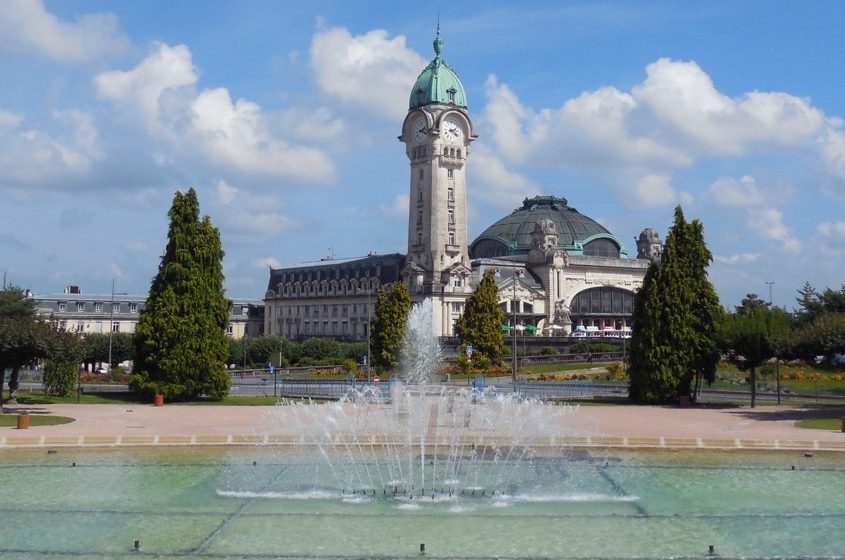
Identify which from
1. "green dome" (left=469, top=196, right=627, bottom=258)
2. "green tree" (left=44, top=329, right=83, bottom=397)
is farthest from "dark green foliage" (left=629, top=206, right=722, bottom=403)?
"green dome" (left=469, top=196, right=627, bottom=258)

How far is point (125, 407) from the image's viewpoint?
4306 cm

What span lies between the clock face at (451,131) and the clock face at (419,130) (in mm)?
2911

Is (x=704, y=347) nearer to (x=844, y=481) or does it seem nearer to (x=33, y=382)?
(x=844, y=481)

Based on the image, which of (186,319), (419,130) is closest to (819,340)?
(186,319)

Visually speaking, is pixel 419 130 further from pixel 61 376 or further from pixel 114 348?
pixel 61 376

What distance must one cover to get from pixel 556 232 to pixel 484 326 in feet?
186

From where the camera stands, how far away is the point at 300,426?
33.9 meters

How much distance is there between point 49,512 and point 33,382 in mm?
55005

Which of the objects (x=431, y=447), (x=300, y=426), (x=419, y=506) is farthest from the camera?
(x=300, y=426)

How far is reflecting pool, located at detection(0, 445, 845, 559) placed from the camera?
16578 millimetres

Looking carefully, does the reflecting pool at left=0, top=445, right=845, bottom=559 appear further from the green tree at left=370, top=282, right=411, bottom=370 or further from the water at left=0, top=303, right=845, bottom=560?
the green tree at left=370, top=282, right=411, bottom=370

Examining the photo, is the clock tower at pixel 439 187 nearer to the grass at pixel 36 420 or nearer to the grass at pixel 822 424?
the grass at pixel 822 424

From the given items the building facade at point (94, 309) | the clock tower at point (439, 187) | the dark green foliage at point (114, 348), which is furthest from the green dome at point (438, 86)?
the dark green foliage at point (114, 348)

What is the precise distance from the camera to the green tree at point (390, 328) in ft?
261
